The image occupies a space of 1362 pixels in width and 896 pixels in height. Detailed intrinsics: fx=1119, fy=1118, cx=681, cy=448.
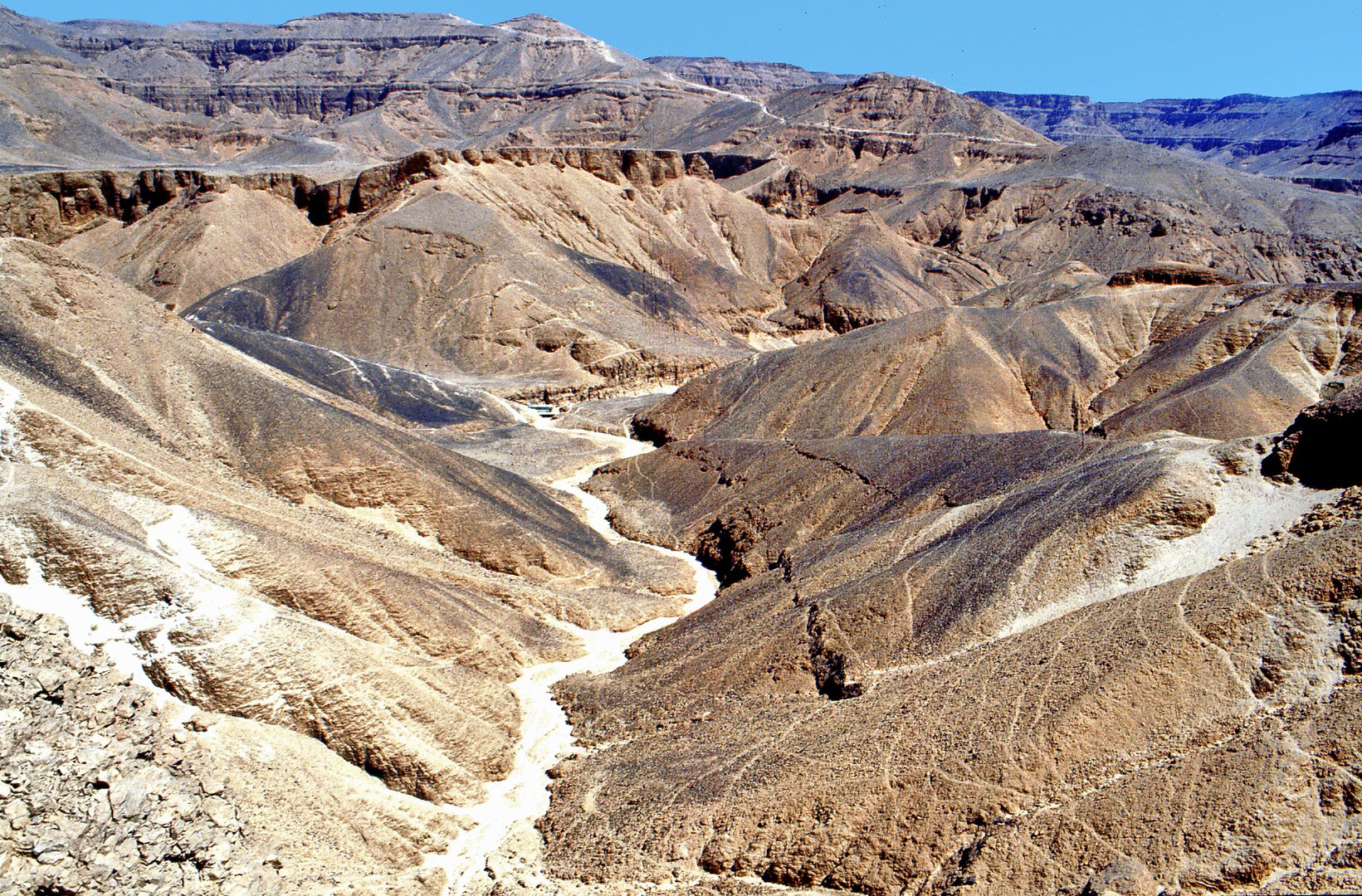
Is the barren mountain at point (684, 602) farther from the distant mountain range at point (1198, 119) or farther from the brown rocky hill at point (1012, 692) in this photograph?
the distant mountain range at point (1198, 119)

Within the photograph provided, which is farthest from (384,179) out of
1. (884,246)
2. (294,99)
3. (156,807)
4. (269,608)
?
(294,99)

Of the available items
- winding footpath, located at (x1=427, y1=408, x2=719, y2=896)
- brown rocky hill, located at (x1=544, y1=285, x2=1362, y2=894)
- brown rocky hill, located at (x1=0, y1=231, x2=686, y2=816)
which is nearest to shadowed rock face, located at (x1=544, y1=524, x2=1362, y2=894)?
brown rocky hill, located at (x1=544, y1=285, x2=1362, y2=894)

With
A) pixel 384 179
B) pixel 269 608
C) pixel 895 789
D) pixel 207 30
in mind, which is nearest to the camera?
pixel 895 789

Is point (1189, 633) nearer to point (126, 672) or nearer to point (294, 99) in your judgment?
point (126, 672)

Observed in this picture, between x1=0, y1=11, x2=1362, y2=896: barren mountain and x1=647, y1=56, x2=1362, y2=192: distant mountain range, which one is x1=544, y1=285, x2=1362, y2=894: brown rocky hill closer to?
x1=0, y1=11, x2=1362, y2=896: barren mountain

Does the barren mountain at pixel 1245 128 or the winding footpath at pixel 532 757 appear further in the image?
the barren mountain at pixel 1245 128

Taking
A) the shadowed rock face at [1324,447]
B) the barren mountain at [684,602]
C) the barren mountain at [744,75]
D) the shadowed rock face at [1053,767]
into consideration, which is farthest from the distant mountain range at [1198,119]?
the shadowed rock face at [1053,767]

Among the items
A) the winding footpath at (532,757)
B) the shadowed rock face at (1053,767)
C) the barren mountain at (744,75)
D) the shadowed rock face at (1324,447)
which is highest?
the barren mountain at (744,75)

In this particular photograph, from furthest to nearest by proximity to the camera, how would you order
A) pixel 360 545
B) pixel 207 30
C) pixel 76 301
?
pixel 207 30, pixel 76 301, pixel 360 545

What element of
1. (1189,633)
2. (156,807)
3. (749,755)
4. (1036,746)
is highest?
(1189,633)
